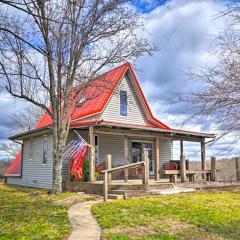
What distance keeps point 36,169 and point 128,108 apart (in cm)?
672

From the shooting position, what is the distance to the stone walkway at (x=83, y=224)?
7105 millimetres

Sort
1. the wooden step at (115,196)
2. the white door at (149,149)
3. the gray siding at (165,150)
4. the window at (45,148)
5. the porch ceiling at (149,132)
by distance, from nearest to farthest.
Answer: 1. the wooden step at (115,196)
2. the porch ceiling at (149,132)
3. the window at (45,148)
4. the white door at (149,149)
5. the gray siding at (165,150)

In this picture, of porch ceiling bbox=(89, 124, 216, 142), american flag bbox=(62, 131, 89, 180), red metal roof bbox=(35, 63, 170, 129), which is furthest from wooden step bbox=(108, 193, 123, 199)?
red metal roof bbox=(35, 63, 170, 129)

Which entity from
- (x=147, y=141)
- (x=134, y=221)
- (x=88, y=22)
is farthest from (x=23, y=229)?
(x=147, y=141)

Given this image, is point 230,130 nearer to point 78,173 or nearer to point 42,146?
point 78,173

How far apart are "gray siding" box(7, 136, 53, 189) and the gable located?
12.1ft

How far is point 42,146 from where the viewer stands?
20.5 metres

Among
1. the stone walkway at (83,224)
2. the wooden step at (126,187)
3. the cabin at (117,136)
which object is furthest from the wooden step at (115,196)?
the cabin at (117,136)

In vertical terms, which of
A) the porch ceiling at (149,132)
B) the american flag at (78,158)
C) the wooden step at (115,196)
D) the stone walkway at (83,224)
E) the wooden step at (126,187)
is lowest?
the stone walkway at (83,224)

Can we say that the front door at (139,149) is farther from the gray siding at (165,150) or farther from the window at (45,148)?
the window at (45,148)

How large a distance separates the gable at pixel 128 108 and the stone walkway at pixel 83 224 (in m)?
9.26

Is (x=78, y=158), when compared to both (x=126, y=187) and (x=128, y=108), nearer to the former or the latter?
(x=126, y=187)

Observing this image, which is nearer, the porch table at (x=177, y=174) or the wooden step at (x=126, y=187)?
the wooden step at (x=126, y=187)

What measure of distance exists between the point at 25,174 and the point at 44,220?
591 inches
